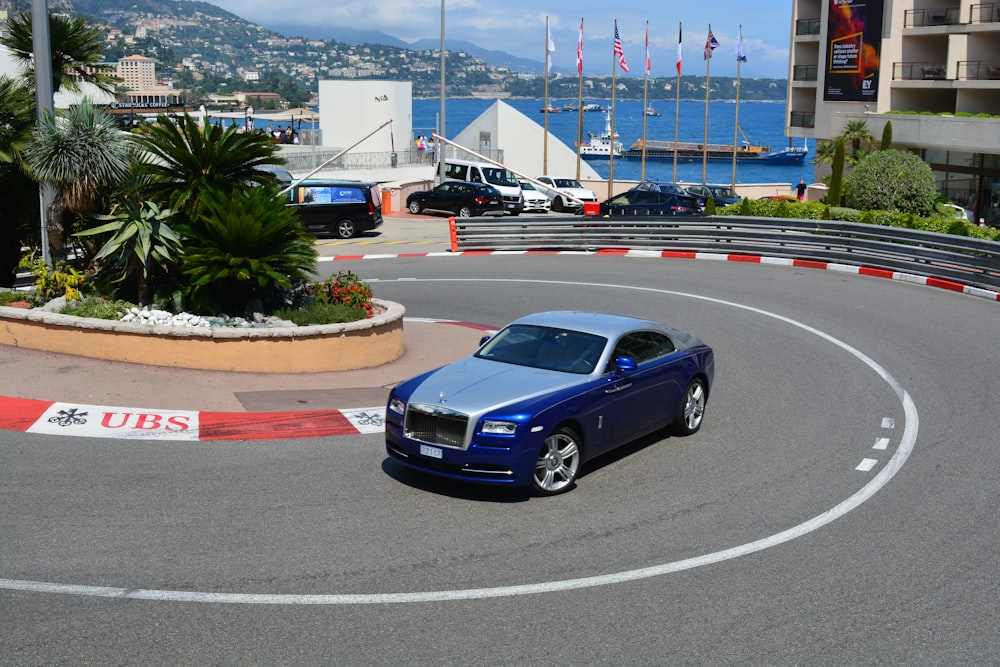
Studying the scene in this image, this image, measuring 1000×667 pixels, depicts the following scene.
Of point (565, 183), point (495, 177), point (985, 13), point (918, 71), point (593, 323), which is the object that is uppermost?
point (985, 13)

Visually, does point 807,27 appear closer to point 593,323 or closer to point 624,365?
point 593,323

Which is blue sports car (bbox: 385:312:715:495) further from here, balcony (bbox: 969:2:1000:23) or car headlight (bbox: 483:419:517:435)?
balcony (bbox: 969:2:1000:23)

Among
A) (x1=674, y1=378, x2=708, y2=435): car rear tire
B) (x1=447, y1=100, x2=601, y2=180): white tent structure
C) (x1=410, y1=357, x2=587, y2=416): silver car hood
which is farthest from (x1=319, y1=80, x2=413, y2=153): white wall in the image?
(x1=410, y1=357, x2=587, y2=416): silver car hood

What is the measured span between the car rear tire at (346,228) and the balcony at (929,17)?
108 feet

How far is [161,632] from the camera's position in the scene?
7.21 metres

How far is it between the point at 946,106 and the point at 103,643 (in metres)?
55.6

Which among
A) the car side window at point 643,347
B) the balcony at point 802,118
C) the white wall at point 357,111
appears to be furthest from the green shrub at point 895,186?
the white wall at point 357,111

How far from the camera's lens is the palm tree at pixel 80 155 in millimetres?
15125

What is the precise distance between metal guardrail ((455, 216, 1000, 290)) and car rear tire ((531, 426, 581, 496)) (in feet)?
52.6

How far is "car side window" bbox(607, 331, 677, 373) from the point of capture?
11.6 meters

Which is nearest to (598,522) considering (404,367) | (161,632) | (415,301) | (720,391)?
(161,632)

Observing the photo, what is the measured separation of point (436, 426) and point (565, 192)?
35523mm

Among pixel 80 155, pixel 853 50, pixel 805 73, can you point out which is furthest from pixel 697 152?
pixel 80 155

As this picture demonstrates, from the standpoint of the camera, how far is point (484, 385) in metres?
10.6
